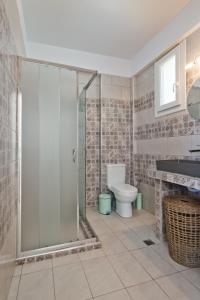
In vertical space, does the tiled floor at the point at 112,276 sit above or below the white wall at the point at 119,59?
below

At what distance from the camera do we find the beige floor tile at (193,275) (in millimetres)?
1336

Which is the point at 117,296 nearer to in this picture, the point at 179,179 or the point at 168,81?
the point at 179,179

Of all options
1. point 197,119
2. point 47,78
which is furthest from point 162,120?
point 47,78

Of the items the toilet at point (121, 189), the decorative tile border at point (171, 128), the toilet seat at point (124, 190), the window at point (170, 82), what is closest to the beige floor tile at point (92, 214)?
the toilet at point (121, 189)

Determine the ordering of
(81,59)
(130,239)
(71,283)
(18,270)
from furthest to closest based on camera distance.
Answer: (81,59)
(130,239)
(18,270)
(71,283)

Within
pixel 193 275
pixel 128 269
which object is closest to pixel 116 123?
pixel 128 269

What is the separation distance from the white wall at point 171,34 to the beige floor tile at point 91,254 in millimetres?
2564

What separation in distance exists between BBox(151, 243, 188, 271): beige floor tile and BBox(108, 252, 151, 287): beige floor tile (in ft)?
0.94

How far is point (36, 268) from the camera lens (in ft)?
4.96

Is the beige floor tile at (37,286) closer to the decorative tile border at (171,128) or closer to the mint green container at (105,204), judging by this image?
the mint green container at (105,204)

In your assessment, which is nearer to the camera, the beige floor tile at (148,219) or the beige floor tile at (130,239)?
the beige floor tile at (130,239)

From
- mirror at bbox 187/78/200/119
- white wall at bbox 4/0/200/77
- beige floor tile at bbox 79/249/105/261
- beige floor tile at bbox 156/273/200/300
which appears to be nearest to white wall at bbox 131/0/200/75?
white wall at bbox 4/0/200/77

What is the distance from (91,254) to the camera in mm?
1705

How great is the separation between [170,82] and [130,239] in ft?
6.82
